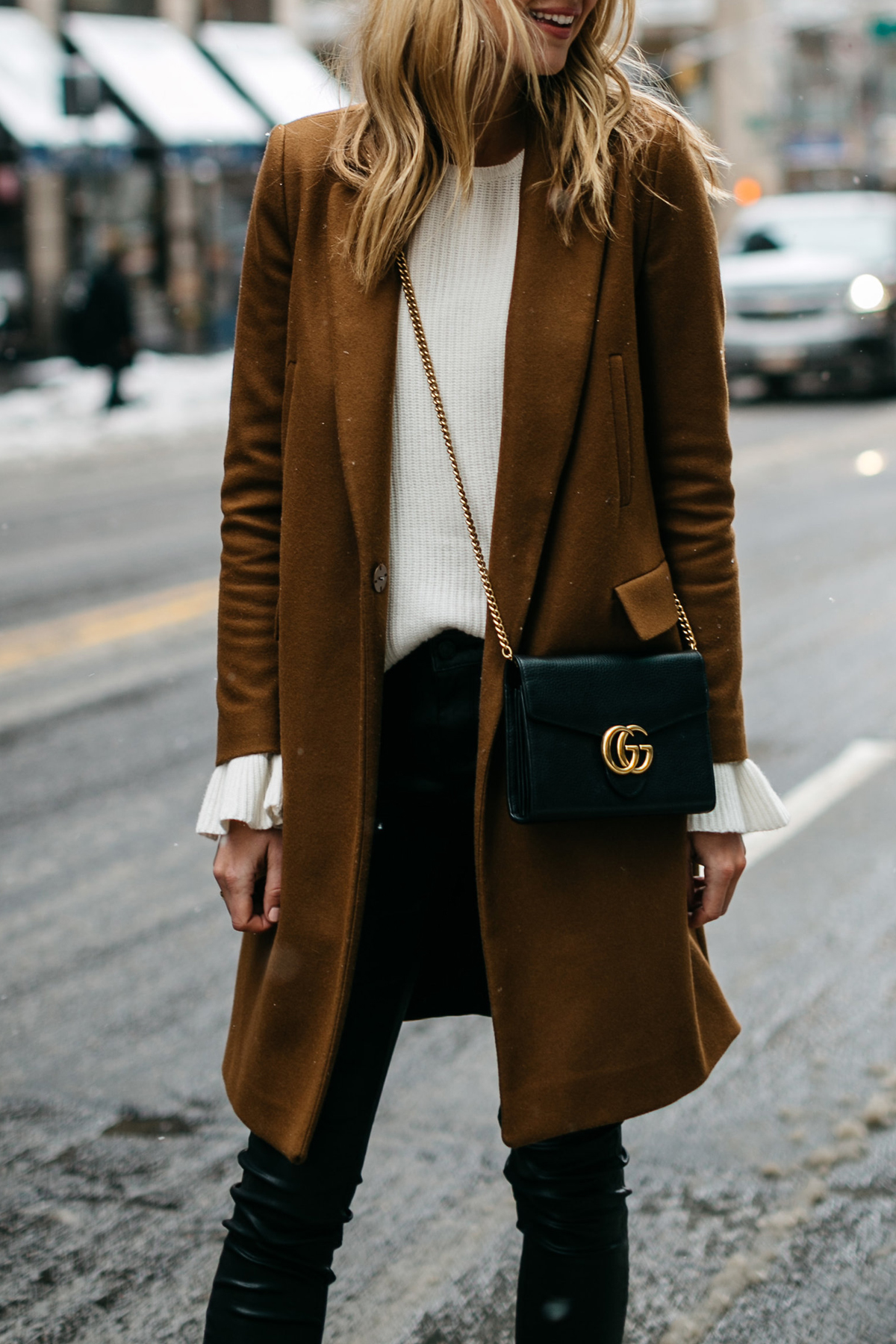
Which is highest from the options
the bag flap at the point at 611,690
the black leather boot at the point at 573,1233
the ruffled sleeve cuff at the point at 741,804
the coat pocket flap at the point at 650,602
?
the coat pocket flap at the point at 650,602

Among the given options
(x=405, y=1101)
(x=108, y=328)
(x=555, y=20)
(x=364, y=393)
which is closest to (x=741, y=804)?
(x=364, y=393)

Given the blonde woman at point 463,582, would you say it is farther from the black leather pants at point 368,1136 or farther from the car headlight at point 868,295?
the car headlight at point 868,295

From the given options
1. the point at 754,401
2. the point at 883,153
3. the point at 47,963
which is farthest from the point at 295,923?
the point at 883,153

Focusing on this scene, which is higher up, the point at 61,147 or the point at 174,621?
the point at 61,147

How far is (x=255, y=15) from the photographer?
1117 inches

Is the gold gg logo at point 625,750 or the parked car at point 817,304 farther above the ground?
the gold gg logo at point 625,750

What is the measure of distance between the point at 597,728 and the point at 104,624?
6278 millimetres

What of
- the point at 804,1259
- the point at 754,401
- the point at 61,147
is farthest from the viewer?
the point at 61,147

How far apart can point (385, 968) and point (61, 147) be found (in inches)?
928

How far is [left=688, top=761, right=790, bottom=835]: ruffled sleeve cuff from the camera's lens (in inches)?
73.0

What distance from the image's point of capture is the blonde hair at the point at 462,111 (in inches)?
65.9

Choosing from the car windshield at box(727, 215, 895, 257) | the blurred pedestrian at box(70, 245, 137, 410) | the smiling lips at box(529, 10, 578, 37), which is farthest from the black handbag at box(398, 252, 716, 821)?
the blurred pedestrian at box(70, 245, 137, 410)

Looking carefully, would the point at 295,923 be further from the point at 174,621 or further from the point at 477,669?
the point at 174,621

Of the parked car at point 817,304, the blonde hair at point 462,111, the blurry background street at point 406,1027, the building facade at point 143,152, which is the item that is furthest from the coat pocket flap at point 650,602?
the building facade at point 143,152
